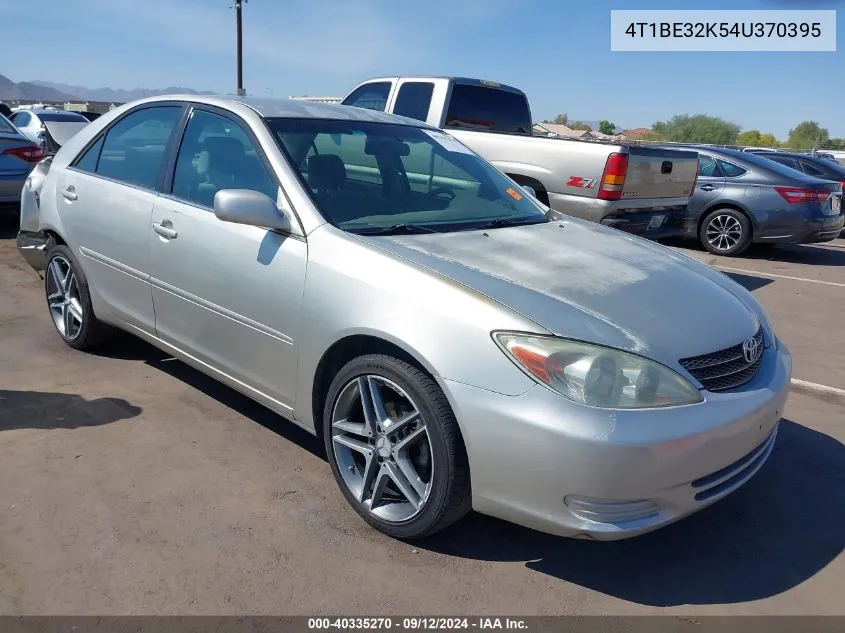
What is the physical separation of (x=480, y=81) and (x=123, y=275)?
5649mm

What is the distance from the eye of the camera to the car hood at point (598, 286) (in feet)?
8.43

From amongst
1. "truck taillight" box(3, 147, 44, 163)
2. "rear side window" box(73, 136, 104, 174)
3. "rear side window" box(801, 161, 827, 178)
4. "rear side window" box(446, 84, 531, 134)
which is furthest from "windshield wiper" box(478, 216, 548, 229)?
A: "rear side window" box(801, 161, 827, 178)

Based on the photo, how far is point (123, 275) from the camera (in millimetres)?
4074

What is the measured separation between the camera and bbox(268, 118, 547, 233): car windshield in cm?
330

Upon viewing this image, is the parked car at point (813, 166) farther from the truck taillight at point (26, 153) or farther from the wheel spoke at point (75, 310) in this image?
the wheel spoke at point (75, 310)

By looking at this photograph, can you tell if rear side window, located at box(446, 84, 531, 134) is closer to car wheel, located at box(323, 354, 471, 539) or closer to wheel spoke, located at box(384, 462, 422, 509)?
car wheel, located at box(323, 354, 471, 539)

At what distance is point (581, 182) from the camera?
7070 mm

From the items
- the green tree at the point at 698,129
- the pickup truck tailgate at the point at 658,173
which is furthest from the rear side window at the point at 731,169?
the green tree at the point at 698,129

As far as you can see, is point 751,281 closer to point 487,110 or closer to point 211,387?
point 487,110

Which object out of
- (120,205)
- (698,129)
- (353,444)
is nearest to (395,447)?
(353,444)

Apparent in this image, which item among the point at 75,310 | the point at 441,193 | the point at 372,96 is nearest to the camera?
the point at 441,193

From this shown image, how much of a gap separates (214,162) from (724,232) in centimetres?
820

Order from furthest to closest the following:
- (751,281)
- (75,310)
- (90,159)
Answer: (751,281) < (75,310) < (90,159)
